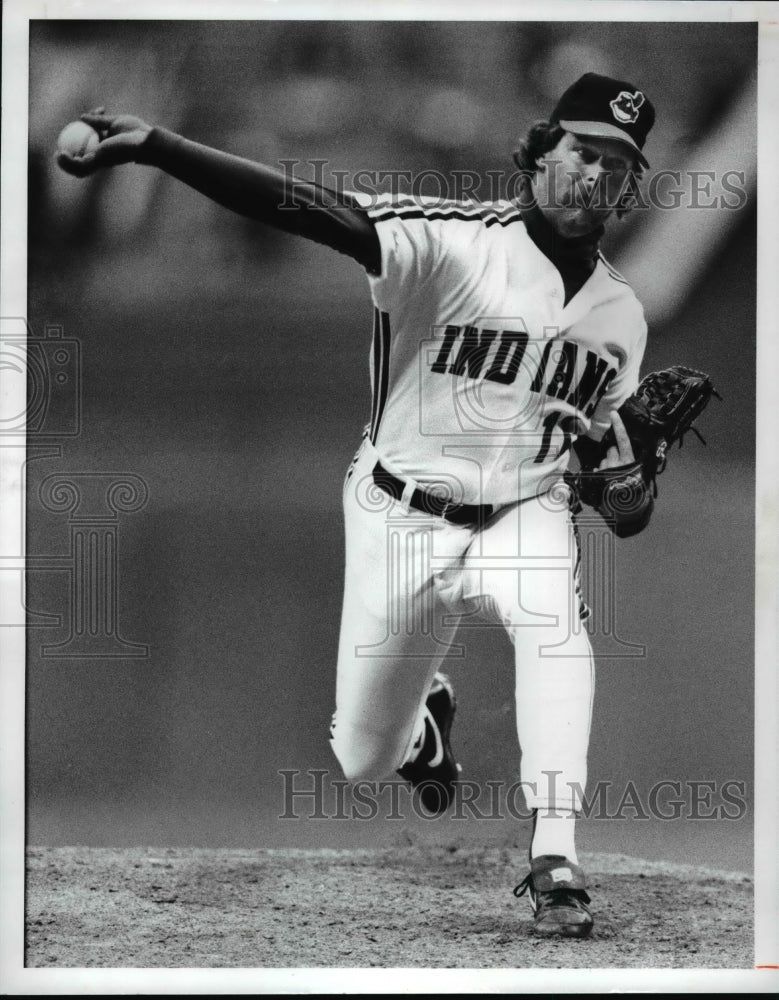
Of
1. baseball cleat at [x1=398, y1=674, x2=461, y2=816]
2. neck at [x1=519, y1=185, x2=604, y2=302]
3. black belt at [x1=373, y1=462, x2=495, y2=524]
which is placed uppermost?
neck at [x1=519, y1=185, x2=604, y2=302]

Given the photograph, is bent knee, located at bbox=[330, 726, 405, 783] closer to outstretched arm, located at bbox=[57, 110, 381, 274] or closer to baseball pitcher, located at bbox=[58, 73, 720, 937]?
baseball pitcher, located at bbox=[58, 73, 720, 937]

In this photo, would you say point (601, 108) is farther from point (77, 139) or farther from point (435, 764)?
point (435, 764)

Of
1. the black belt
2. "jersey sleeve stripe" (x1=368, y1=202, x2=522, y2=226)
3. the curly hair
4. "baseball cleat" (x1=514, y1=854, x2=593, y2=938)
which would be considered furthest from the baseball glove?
"baseball cleat" (x1=514, y1=854, x2=593, y2=938)

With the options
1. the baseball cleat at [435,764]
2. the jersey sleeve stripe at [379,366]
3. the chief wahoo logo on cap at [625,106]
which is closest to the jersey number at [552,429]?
the jersey sleeve stripe at [379,366]

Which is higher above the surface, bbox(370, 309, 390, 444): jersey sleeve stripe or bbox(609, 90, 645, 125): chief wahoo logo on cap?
bbox(609, 90, 645, 125): chief wahoo logo on cap
